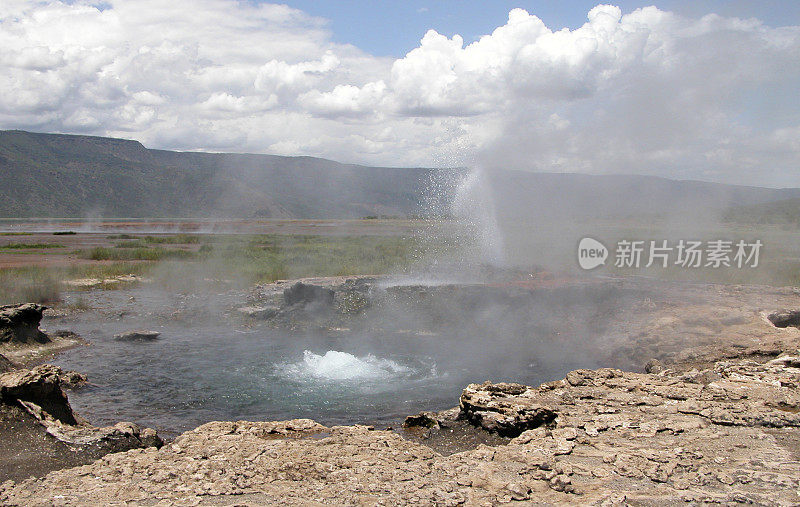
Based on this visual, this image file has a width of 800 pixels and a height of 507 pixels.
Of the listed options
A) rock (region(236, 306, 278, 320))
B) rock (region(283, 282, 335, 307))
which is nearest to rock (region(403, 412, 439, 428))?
rock (region(283, 282, 335, 307))

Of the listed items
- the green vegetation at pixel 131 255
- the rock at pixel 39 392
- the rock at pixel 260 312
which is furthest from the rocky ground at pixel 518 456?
the green vegetation at pixel 131 255

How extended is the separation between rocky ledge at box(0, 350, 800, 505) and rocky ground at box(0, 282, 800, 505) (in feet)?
0.04

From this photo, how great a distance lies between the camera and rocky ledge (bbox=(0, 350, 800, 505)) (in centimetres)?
369

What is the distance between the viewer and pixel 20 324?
937 cm

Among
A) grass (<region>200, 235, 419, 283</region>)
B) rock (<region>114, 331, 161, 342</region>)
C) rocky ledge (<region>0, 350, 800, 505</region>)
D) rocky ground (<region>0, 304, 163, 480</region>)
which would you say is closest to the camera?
rocky ledge (<region>0, 350, 800, 505</region>)

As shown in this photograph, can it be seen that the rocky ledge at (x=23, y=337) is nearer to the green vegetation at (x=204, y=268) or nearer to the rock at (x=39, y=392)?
the rock at (x=39, y=392)

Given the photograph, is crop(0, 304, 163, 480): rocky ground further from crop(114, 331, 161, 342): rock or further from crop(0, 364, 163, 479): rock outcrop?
crop(114, 331, 161, 342): rock

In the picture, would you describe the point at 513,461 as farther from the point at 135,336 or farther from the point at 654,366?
the point at 135,336

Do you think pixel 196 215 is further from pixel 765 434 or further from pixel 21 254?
pixel 765 434

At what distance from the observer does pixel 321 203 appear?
110250mm

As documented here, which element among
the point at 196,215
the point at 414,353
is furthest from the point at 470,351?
the point at 196,215

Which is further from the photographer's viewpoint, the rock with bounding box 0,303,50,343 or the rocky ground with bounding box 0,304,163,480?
the rock with bounding box 0,303,50,343

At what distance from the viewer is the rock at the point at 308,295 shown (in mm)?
12617

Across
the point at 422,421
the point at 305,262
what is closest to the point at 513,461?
the point at 422,421
